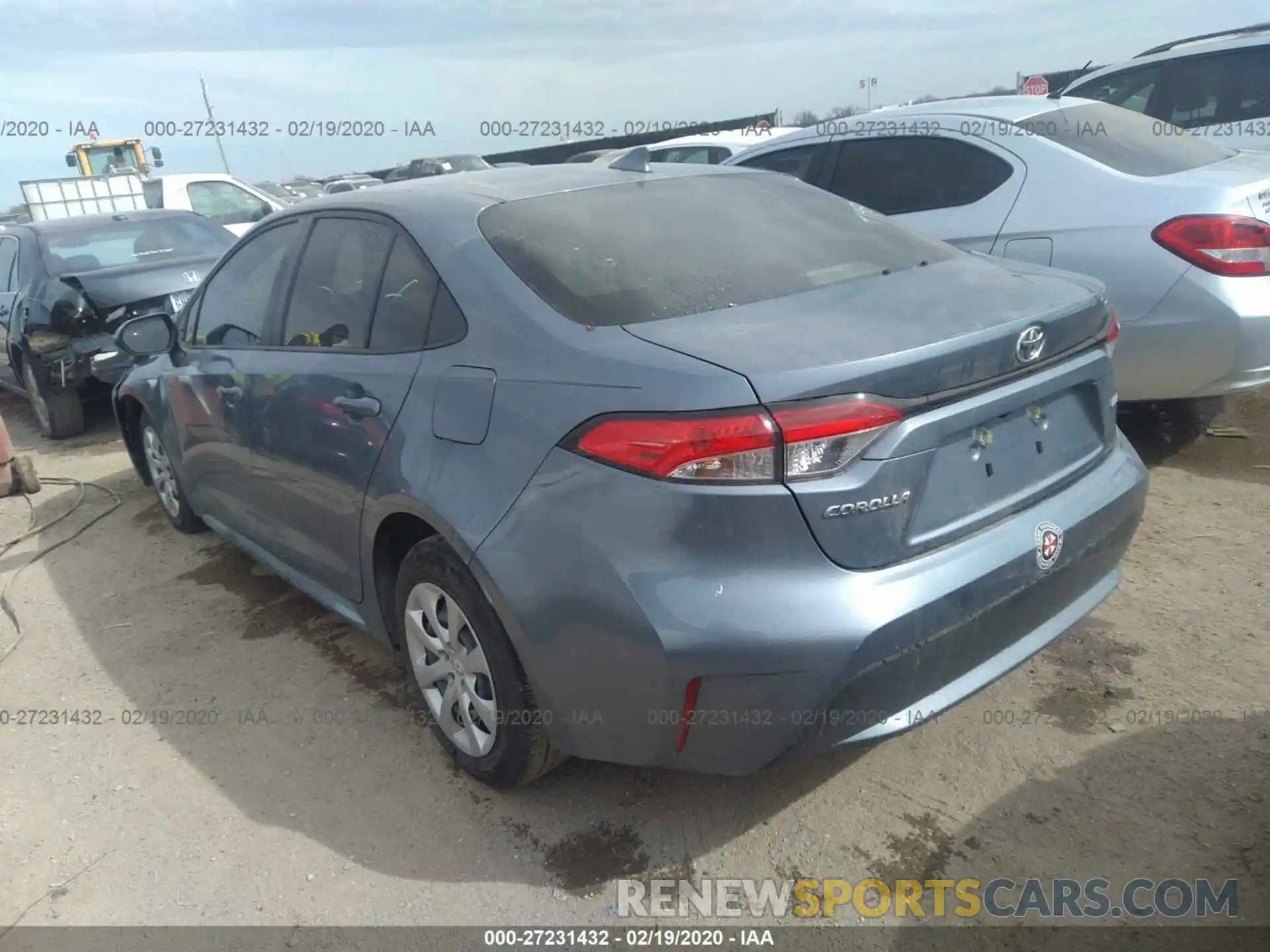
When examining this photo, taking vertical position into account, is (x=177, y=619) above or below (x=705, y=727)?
A: below

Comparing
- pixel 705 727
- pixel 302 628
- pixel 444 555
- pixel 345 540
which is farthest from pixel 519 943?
pixel 302 628

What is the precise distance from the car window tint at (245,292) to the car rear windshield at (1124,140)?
3.36 meters

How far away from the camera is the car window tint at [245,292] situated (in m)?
3.51

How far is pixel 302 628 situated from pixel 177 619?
0.60 m

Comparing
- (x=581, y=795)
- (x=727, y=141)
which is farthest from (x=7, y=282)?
(x=727, y=141)

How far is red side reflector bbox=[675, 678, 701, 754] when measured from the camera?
6.70 feet

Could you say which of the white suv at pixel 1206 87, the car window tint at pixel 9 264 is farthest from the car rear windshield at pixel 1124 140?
the car window tint at pixel 9 264

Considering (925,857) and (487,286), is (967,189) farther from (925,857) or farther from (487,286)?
(925,857)

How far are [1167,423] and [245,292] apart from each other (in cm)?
435

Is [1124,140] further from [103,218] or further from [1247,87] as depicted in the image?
[103,218]

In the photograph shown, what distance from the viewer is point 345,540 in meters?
3.00

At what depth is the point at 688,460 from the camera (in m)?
2.00

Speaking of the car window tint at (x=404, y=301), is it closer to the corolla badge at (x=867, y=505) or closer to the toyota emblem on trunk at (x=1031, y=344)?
the corolla badge at (x=867, y=505)

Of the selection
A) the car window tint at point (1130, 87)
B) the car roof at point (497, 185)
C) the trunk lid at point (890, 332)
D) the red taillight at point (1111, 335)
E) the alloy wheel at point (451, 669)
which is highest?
the car roof at point (497, 185)
